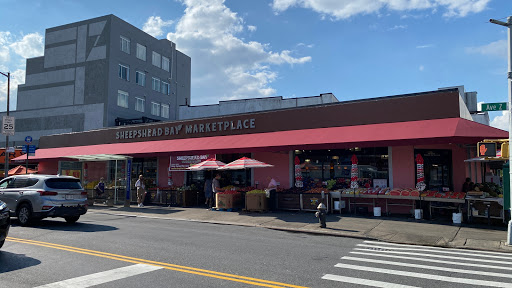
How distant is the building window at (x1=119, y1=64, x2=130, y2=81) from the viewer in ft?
159

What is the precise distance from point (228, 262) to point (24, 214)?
8.98 metres

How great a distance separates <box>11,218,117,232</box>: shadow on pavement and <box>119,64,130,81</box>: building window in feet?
127

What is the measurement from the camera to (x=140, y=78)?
171ft

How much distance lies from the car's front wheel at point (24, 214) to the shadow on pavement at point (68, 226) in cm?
26

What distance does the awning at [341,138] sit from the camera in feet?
42.8

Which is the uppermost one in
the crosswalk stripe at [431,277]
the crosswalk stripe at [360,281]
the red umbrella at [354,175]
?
the red umbrella at [354,175]

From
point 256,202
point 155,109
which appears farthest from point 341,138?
point 155,109

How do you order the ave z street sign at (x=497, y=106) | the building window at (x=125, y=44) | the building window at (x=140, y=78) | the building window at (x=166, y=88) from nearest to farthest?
the ave z street sign at (x=497, y=106), the building window at (x=125, y=44), the building window at (x=140, y=78), the building window at (x=166, y=88)

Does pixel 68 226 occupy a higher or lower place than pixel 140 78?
lower

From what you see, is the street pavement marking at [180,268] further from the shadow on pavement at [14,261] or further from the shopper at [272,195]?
the shopper at [272,195]

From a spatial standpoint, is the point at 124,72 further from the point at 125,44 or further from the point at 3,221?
the point at 3,221

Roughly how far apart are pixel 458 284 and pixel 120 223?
1147cm

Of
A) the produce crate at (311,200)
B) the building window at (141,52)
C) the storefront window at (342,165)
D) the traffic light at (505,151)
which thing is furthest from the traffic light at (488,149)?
the building window at (141,52)

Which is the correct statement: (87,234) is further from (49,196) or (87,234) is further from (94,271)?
(94,271)
